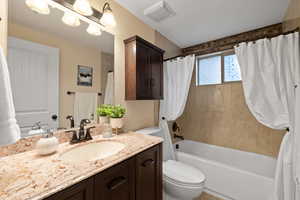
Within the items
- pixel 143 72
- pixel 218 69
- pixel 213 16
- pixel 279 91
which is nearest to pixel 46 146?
pixel 143 72

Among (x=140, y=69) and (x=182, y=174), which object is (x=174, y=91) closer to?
(x=140, y=69)

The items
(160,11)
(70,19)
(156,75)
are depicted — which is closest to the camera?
(70,19)

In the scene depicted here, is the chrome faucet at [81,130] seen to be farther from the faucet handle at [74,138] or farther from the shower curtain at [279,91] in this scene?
the shower curtain at [279,91]

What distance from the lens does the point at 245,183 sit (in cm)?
145

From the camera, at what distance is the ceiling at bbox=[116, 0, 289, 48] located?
150 centimetres

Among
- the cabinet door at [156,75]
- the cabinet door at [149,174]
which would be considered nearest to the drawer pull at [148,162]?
the cabinet door at [149,174]

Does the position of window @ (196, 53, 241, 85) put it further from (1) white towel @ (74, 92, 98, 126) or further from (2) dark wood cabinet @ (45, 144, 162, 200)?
(1) white towel @ (74, 92, 98, 126)

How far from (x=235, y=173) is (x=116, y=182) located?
4.81ft

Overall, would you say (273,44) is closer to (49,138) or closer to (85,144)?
(85,144)

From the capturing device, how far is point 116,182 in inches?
30.9

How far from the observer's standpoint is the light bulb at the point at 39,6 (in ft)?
3.04

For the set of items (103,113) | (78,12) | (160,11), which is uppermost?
(160,11)

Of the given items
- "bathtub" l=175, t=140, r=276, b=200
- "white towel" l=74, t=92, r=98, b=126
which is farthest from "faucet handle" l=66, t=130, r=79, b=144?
"bathtub" l=175, t=140, r=276, b=200

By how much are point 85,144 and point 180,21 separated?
1.97m
